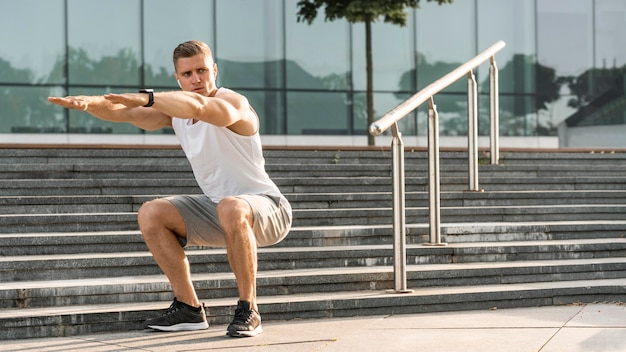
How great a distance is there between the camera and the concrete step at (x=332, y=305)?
203 inches

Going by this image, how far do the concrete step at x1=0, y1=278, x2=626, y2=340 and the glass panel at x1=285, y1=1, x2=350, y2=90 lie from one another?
1265 cm

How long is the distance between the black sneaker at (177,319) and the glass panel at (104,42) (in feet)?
43.3

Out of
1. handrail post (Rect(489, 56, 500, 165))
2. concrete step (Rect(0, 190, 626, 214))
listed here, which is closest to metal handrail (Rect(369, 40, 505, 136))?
handrail post (Rect(489, 56, 500, 165))

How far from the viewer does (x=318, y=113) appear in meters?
18.9

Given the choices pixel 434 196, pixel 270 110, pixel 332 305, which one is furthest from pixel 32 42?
pixel 332 305

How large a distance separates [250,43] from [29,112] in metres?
4.07

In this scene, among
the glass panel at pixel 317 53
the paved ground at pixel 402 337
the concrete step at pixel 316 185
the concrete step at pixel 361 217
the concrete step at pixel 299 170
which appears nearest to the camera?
the paved ground at pixel 402 337

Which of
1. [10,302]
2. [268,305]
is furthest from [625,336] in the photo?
[10,302]

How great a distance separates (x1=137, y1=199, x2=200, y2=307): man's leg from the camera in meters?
5.12

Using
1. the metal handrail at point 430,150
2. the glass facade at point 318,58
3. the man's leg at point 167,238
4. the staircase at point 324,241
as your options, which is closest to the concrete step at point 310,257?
the staircase at point 324,241

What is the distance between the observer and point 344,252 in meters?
6.60

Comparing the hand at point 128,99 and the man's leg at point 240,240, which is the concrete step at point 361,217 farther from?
the hand at point 128,99

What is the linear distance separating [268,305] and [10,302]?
1.37m

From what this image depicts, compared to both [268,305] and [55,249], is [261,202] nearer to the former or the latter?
[268,305]
